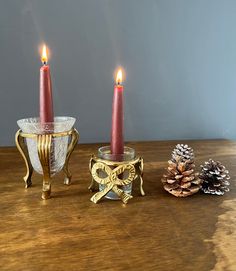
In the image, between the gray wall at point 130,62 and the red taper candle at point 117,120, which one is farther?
the gray wall at point 130,62

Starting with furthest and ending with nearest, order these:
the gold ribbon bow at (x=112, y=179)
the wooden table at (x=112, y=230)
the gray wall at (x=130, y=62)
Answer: the gray wall at (x=130, y=62) → the gold ribbon bow at (x=112, y=179) → the wooden table at (x=112, y=230)

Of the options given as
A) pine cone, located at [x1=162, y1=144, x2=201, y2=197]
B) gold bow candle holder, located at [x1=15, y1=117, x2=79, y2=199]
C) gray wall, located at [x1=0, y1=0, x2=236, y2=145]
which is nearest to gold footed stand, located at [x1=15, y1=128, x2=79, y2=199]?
gold bow candle holder, located at [x1=15, y1=117, x2=79, y2=199]

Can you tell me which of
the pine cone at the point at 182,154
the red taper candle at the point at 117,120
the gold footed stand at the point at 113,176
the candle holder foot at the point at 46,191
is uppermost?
the red taper candle at the point at 117,120

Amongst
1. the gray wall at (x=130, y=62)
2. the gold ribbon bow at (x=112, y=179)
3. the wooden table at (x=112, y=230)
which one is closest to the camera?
the wooden table at (x=112, y=230)

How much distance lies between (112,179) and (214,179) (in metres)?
0.22

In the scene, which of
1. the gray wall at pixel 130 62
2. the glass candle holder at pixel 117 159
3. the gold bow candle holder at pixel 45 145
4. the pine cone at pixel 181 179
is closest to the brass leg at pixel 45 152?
the gold bow candle holder at pixel 45 145

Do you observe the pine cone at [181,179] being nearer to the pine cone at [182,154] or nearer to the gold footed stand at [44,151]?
the pine cone at [182,154]

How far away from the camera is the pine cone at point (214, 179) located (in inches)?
26.5

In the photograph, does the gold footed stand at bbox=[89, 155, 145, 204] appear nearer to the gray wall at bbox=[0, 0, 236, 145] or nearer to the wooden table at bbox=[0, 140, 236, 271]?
the wooden table at bbox=[0, 140, 236, 271]

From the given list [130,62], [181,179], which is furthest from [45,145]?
[130,62]

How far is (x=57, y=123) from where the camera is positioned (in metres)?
0.65

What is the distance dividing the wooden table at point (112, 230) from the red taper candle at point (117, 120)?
10cm

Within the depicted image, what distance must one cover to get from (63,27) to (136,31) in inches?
10.3

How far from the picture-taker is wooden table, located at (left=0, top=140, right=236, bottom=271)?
1.39ft
